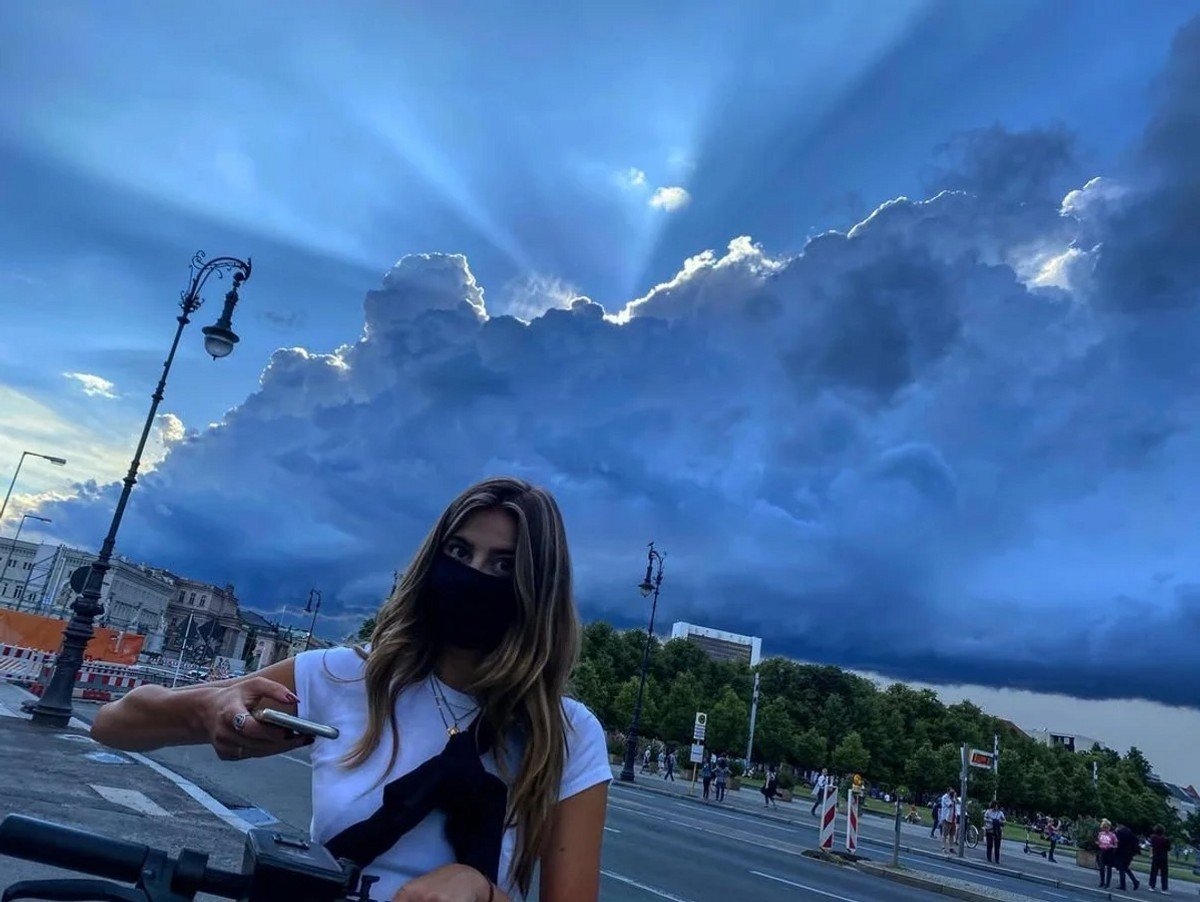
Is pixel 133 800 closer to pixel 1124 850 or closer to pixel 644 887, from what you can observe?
pixel 644 887

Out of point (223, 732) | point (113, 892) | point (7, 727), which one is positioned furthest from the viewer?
point (7, 727)

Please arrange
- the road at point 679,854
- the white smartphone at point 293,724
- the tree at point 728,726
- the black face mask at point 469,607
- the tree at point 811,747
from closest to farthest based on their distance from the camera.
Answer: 1. the white smartphone at point 293,724
2. the black face mask at point 469,607
3. the road at point 679,854
4. the tree at point 728,726
5. the tree at point 811,747

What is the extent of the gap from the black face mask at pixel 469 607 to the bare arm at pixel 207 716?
1.01ft

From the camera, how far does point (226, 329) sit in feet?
51.9

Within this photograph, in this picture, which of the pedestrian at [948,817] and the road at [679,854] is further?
the pedestrian at [948,817]

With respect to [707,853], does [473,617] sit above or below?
above

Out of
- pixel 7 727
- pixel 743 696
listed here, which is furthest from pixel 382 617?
pixel 743 696

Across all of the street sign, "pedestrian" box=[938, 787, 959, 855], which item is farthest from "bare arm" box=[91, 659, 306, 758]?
"pedestrian" box=[938, 787, 959, 855]

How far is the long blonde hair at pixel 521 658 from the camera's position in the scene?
1687mm

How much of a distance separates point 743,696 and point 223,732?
88.4 metres

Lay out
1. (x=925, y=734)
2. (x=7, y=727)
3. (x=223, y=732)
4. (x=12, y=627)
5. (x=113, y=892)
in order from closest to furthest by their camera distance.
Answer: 1. (x=113, y=892)
2. (x=223, y=732)
3. (x=7, y=727)
4. (x=12, y=627)
5. (x=925, y=734)

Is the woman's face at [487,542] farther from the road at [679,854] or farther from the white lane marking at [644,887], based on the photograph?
the white lane marking at [644,887]

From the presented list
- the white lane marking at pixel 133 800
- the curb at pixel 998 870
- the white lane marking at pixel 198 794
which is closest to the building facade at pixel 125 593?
the curb at pixel 998 870

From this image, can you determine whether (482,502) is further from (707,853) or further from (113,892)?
(707,853)
